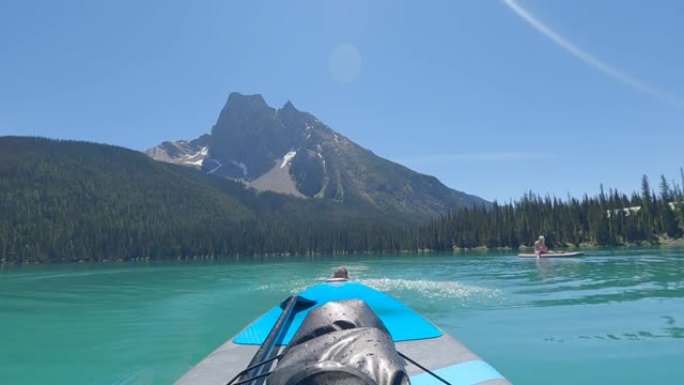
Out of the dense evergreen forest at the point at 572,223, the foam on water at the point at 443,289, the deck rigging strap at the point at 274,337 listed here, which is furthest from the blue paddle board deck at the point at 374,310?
the dense evergreen forest at the point at 572,223

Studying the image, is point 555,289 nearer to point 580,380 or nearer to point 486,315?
point 486,315

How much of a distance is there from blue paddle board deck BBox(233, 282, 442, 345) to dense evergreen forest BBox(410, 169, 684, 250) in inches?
4943

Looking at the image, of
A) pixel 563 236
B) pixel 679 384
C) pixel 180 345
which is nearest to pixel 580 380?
pixel 679 384

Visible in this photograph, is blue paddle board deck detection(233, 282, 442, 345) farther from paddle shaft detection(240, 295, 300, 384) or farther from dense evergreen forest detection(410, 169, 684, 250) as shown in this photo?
dense evergreen forest detection(410, 169, 684, 250)

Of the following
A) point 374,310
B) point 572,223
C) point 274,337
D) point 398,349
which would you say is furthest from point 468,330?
point 572,223

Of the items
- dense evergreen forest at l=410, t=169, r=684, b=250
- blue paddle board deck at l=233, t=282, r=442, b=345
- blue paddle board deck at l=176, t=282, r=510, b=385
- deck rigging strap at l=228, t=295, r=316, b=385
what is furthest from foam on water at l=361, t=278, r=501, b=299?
dense evergreen forest at l=410, t=169, r=684, b=250

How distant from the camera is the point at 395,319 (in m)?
12.3

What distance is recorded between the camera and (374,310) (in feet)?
43.0

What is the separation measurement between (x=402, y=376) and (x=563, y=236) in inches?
5397

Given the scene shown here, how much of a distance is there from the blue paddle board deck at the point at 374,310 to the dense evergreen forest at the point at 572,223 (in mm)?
125551

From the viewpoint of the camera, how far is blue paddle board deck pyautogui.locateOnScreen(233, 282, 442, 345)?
436 inches

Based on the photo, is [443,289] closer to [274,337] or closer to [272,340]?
[274,337]

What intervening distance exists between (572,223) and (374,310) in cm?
13193

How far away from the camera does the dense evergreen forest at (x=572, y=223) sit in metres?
117
